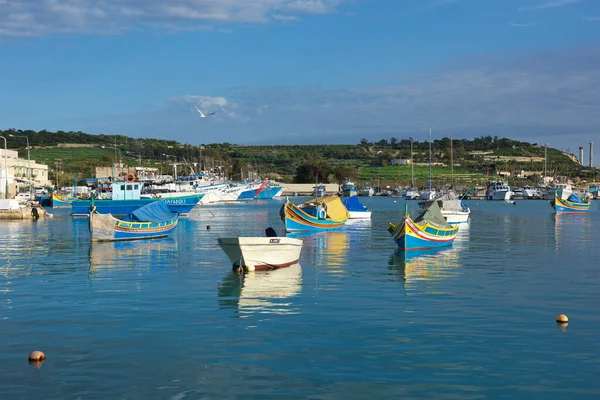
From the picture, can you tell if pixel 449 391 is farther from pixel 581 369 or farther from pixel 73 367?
pixel 73 367

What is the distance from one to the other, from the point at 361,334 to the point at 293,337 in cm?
187

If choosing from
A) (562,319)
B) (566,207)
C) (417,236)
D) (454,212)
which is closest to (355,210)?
(454,212)

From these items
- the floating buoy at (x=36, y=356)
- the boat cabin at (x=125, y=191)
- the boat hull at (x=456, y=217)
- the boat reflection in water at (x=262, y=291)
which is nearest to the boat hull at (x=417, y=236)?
the boat reflection in water at (x=262, y=291)

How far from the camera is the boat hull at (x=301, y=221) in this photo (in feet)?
195

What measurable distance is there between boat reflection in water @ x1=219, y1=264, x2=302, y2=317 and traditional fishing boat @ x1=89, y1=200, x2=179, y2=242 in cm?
1959

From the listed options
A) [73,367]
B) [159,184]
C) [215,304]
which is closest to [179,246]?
[215,304]

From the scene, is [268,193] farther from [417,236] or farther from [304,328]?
[304,328]

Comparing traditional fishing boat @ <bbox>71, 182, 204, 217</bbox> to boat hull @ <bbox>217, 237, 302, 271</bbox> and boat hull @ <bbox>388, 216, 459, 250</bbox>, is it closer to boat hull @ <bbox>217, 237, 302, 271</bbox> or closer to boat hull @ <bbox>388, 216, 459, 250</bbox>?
boat hull @ <bbox>388, 216, 459, 250</bbox>

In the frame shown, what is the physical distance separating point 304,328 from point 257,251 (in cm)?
1157

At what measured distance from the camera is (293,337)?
20141 mm

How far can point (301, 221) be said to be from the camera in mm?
60406

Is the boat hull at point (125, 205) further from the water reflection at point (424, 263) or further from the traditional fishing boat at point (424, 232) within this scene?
the water reflection at point (424, 263)

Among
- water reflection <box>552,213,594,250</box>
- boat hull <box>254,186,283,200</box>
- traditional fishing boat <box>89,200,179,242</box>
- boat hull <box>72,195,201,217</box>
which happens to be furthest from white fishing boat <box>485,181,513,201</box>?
traditional fishing boat <box>89,200,179,242</box>

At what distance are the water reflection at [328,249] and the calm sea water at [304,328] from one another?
0.31 m
